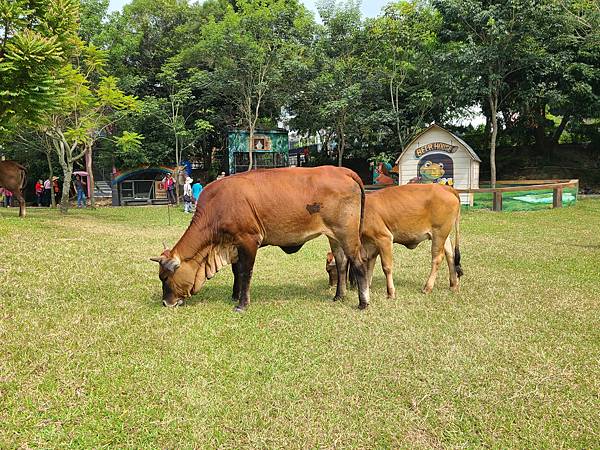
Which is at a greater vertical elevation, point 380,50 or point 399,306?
point 380,50

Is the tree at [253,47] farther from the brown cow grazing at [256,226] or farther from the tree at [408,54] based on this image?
the brown cow grazing at [256,226]

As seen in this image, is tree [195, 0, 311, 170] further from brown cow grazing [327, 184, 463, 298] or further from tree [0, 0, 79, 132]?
brown cow grazing [327, 184, 463, 298]

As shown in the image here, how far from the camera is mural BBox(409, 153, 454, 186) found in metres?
21.1

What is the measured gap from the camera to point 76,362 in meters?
4.31

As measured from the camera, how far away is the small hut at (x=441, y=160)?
2086 centimetres

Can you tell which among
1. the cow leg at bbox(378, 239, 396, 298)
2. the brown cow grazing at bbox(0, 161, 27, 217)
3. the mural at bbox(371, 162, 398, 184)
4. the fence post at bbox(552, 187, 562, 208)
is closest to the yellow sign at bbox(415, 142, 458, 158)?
the fence post at bbox(552, 187, 562, 208)

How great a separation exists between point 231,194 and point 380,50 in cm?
2195

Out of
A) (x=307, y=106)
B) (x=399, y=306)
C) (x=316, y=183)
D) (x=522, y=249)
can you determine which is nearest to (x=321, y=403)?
(x=399, y=306)

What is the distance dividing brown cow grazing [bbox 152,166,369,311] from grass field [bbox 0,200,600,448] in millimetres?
455

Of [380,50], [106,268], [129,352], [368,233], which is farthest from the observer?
[380,50]

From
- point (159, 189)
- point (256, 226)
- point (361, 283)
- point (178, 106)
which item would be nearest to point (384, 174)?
point (178, 106)

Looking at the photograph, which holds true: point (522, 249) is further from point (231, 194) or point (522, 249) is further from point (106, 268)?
point (106, 268)

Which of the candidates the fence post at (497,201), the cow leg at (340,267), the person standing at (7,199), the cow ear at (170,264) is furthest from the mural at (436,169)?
the person standing at (7,199)

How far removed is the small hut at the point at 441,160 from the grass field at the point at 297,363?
1352 centimetres
